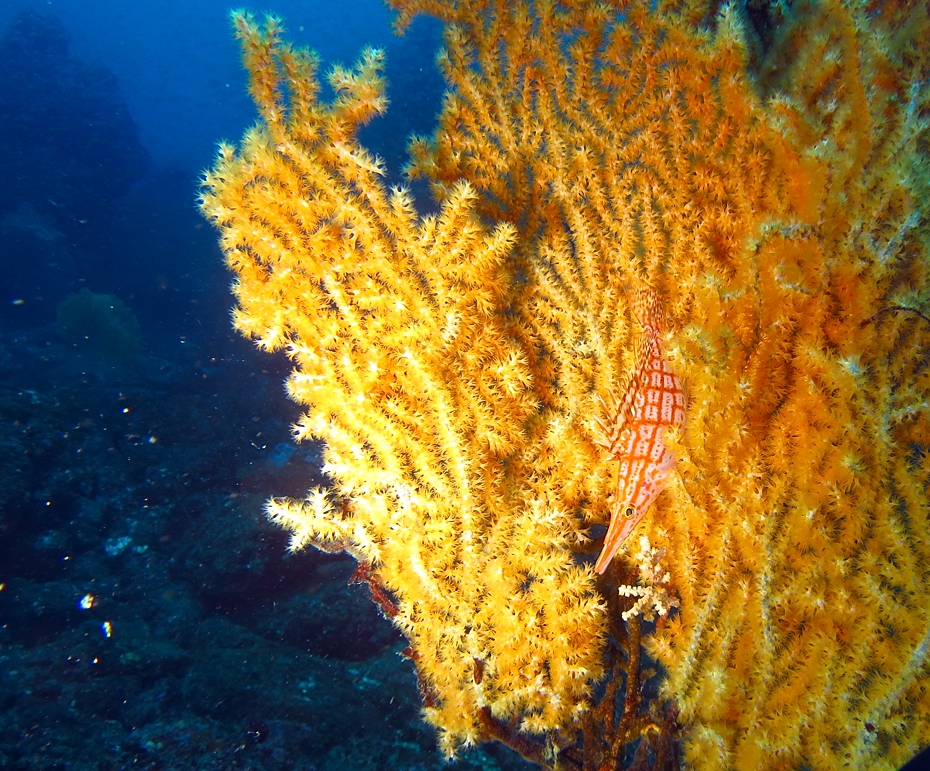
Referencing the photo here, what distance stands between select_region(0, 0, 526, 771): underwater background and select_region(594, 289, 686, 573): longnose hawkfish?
2424 mm

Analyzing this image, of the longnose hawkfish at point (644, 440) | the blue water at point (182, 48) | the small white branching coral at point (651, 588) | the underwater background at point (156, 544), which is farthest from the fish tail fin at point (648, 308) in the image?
the blue water at point (182, 48)

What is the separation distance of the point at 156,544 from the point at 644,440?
25.4 ft

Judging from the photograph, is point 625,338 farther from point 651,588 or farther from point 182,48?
point 182,48

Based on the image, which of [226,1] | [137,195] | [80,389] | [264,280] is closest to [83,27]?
[226,1]

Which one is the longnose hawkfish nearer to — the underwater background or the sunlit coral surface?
the sunlit coral surface

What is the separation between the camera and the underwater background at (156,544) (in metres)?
4.38

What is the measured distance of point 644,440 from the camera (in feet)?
6.44

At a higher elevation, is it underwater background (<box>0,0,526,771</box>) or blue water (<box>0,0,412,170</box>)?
blue water (<box>0,0,412,170</box>)

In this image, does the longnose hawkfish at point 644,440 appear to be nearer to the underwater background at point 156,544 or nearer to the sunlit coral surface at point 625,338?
the sunlit coral surface at point 625,338

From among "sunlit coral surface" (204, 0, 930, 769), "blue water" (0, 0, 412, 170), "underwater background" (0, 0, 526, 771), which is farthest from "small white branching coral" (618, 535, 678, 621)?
"blue water" (0, 0, 412, 170)

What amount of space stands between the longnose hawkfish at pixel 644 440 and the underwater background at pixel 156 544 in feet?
7.95

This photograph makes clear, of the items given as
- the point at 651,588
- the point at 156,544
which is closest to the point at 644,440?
the point at 651,588

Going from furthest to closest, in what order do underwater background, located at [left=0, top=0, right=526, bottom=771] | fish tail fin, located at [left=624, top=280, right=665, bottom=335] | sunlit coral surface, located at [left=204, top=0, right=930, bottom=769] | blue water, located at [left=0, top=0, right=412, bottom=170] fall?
1. blue water, located at [left=0, top=0, right=412, bottom=170]
2. underwater background, located at [left=0, top=0, right=526, bottom=771]
3. fish tail fin, located at [left=624, top=280, right=665, bottom=335]
4. sunlit coral surface, located at [left=204, top=0, right=930, bottom=769]

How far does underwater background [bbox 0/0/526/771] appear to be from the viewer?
438 cm
